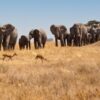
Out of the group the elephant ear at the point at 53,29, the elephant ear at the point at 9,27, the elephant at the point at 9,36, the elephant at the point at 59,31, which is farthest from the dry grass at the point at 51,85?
Answer: the elephant ear at the point at 53,29

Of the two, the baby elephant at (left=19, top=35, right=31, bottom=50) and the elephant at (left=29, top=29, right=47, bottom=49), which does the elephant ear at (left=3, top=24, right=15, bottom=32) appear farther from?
the elephant at (left=29, top=29, right=47, bottom=49)

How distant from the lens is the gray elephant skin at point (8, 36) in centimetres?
4084

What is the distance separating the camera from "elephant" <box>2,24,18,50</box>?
134 feet

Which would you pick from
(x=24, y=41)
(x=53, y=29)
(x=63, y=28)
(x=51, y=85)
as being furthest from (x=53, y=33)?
(x=51, y=85)

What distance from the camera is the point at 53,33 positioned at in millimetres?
54844

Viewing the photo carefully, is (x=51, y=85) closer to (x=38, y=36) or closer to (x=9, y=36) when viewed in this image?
(x=9, y=36)

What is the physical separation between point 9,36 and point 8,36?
50 cm

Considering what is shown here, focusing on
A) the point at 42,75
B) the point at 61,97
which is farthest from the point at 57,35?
the point at 61,97

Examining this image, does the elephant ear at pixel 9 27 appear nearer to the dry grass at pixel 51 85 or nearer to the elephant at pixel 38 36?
the elephant at pixel 38 36

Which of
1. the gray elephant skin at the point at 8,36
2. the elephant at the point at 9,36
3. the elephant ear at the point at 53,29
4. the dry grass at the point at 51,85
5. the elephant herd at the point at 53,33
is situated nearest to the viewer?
the dry grass at the point at 51,85

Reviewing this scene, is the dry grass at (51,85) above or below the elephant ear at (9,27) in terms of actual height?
below

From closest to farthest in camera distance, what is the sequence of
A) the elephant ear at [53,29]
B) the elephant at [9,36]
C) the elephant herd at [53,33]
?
the elephant at [9,36] → the elephant herd at [53,33] → the elephant ear at [53,29]

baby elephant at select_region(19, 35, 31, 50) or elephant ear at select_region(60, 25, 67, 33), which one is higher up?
elephant ear at select_region(60, 25, 67, 33)

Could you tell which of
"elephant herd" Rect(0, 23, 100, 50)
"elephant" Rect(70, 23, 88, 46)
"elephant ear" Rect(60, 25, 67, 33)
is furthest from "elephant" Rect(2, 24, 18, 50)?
"elephant" Rect(70, 23, 88, 46)
